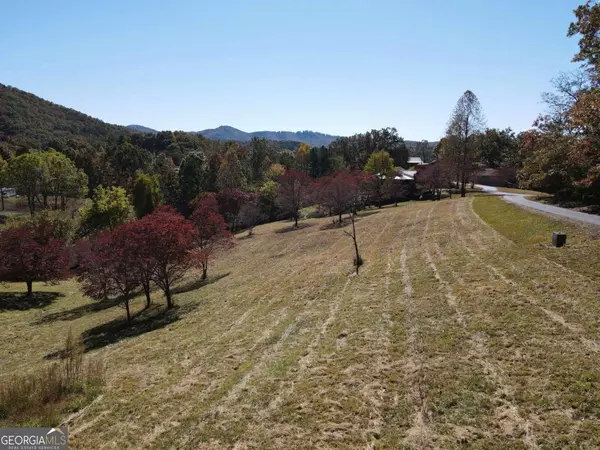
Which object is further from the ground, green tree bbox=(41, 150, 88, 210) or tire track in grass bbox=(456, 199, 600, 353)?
green tree bbox=(41, 150, 88, 210)

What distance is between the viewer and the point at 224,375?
37.7 ft

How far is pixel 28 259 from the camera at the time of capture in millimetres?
31125

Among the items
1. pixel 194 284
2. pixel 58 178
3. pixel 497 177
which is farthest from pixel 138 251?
pixel 497 177

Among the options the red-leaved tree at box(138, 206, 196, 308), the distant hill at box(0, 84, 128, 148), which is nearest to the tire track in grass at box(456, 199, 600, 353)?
Answer: the red-leaved tree at box(138, 206, 196, 308)

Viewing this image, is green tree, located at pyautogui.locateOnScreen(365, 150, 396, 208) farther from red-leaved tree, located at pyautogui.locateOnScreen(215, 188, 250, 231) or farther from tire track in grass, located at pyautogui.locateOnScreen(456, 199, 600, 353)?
tire track in grass, located at pyautogui.locateOnScreen(456, 199, 600, 353)

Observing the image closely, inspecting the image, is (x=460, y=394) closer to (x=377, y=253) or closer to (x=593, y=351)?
(x=593, y=351)

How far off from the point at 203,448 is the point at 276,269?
74.1 ft

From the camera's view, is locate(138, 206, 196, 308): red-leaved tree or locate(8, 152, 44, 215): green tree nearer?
locate(138, 206, 196, 308): red-leaved tree

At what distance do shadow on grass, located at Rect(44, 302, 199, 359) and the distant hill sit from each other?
126 m

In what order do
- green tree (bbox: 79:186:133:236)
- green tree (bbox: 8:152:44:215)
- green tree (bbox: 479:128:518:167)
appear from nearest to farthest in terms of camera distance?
1. green tree (bbox: 79:186:133:236)
2. green tree (bbox: 8:152:44:215)
3. green tree (bbox: 479:128:518:167)

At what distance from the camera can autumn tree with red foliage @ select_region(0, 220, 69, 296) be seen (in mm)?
30281

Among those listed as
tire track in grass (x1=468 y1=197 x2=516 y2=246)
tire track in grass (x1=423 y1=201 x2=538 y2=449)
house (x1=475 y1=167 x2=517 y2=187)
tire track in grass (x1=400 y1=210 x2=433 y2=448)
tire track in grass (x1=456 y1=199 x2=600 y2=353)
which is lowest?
tire track in grass (x1=400 y1=210 x2=433 y2=448)

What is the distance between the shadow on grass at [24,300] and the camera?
2954cm

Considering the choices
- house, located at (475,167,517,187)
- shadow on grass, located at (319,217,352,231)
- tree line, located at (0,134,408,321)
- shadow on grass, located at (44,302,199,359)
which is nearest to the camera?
shadow on grass, located at (44,302,199,359)
